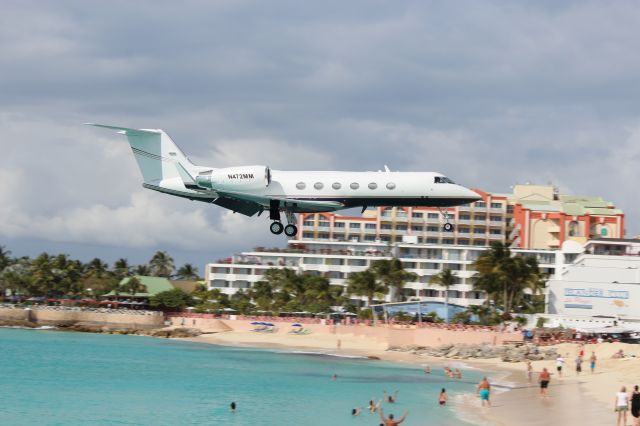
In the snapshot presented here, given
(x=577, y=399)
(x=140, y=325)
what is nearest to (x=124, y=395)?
(x=577, y=399)

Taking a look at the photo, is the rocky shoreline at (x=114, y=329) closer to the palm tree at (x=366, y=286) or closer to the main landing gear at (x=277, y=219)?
the palm tree at (x=366, y=286)

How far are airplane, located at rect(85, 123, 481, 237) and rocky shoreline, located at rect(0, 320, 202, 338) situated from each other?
92.1 metres

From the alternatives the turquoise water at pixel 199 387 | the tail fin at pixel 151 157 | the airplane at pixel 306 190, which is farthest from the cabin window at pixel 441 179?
the turquoise water at pixel 199 387

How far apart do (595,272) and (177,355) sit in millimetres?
49629

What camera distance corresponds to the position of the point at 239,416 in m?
62.2

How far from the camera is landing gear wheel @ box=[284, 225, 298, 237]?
4131 centimetres

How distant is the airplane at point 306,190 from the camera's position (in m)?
41.3

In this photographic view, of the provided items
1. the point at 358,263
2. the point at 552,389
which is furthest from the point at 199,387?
the point at 358,263

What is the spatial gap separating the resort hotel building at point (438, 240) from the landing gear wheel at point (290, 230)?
282ft

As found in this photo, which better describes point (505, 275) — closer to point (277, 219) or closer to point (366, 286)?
point (366, 286)

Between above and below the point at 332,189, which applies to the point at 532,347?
below

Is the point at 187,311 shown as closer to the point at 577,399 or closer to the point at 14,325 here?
the point at 14,325

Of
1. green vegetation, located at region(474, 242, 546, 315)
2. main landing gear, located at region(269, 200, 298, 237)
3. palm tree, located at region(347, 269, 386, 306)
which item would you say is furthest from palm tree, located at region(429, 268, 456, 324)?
main landing gear, located at region(269, 200, 298, 237)

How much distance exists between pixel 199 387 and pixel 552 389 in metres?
30.1
